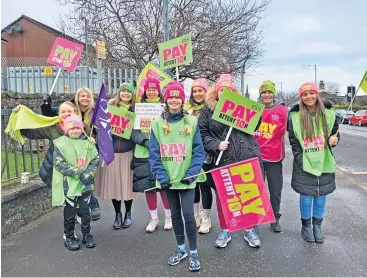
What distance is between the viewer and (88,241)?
13.6ft

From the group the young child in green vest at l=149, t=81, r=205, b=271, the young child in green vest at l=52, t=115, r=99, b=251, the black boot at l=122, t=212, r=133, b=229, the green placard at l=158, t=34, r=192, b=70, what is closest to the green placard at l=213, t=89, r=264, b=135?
the young child in green vest at l=149, t=81, r=205, b=271

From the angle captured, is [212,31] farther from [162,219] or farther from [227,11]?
[162,219]

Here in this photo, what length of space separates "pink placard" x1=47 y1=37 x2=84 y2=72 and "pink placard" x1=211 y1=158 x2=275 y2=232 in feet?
10.8

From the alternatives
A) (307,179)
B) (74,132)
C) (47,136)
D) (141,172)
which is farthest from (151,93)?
(307,179)

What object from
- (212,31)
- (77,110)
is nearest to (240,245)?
(77,110)

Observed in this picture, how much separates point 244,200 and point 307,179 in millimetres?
867

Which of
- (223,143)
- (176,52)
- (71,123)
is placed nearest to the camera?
(223,143)

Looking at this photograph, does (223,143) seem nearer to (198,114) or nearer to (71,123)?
(198,114)

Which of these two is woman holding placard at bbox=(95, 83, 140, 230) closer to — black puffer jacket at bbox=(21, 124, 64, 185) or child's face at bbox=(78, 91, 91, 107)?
child's face at bbox=(78, 91, 91, 107)

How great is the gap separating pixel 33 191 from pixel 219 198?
8.51 feet

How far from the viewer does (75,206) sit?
407 cm

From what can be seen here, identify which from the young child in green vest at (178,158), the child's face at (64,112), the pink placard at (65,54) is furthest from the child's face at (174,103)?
the pink placard at (65,54)

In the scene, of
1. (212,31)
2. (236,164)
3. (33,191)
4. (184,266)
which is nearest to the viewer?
(184,266)

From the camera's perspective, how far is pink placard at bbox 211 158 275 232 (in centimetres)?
389
